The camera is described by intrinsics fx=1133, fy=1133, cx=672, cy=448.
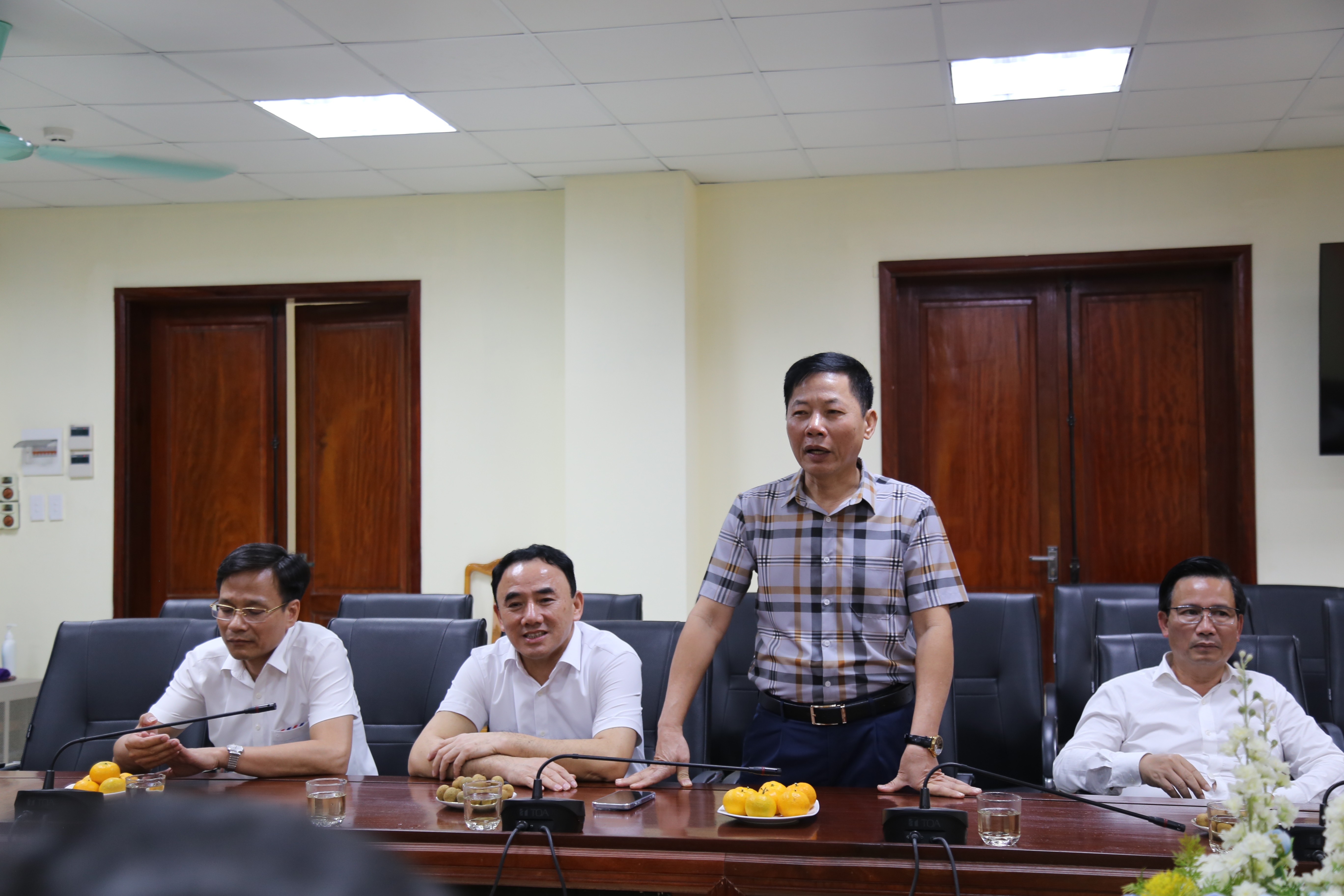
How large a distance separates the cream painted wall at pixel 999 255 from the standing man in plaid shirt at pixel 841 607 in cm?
268

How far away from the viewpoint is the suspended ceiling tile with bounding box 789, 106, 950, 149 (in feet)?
14.1

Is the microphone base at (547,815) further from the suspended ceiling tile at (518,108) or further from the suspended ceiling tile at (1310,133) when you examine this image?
the suspended ceiling tile at (1310,133)

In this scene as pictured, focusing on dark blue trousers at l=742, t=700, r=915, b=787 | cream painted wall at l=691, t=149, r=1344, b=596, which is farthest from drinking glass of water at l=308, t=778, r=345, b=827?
cream painted wall at l=691, t=149, r=1344, b=596

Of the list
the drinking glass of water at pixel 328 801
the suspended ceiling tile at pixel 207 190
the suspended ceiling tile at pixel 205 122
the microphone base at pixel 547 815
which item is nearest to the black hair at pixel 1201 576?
the microphone base at pixel 547 815

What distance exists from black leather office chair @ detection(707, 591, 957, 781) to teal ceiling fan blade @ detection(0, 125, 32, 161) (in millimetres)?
2739

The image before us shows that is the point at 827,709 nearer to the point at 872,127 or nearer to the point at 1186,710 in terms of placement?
the point at 1186,710

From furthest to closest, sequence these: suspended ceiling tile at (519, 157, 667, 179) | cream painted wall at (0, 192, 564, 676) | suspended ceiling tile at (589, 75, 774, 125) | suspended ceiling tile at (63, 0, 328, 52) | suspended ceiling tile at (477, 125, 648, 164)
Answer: cream painted wall at (0, 192, 564, 676), suspended ceiling tile at (519, 157, 667, 179), suspended ceiling tile at (477, 125, 648, 164), suspended ceiling tile at (589, 75, 774, 125), suspended ceiling tile at (63, 0, 328, 52)

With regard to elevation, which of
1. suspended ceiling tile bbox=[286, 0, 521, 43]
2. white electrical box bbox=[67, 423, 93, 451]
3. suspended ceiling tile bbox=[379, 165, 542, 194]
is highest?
suspended ceiling tile bbox=[286, 0, 521, 43]

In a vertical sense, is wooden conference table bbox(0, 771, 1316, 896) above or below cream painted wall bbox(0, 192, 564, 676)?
below

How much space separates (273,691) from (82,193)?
3735 millimetres

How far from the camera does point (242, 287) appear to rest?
5.62 metres

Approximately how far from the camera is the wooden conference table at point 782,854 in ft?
5.49

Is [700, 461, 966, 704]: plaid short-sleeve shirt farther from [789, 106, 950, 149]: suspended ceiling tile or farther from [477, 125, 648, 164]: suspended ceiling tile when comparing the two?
[477, 125, 648, 164]: suspended ceiling tile

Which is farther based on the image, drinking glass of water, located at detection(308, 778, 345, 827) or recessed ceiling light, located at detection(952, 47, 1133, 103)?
recessed ceiling light, located at detection(952, 47, 1133, 103)
